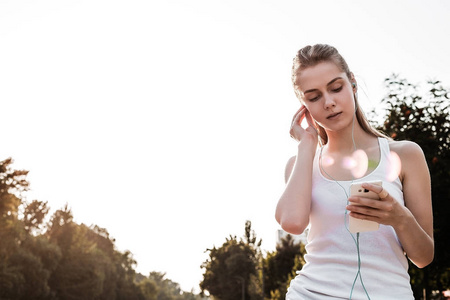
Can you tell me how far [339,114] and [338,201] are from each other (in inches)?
18.0

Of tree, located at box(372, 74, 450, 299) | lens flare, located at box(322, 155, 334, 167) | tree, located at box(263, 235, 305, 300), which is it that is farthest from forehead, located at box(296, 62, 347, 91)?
tree, located at box(263, 235, 305, 300)

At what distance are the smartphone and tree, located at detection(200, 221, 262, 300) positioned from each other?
250 feet

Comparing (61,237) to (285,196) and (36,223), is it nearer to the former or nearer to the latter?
(36,223)

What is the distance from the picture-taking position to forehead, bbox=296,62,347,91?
2.99 m

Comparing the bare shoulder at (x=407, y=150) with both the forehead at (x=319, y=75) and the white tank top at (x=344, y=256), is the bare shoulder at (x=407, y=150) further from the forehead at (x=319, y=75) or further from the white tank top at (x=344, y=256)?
the forehead at (x=319, y=75)

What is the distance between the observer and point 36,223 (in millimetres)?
72188

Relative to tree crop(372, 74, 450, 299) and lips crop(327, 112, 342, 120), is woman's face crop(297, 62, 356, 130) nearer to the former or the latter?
lips crop(327, 112, 342, 120)

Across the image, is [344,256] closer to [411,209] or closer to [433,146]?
[411,209]

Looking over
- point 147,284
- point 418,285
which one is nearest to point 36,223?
point 147,284

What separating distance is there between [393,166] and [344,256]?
522 mm

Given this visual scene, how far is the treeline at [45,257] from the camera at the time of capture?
3629cm

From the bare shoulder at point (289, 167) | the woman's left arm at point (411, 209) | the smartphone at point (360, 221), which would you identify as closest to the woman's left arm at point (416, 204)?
the woman's left arm at point (411, 209)

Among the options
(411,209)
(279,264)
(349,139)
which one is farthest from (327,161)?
(279,264)

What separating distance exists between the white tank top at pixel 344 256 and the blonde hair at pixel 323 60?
0.53 ft
